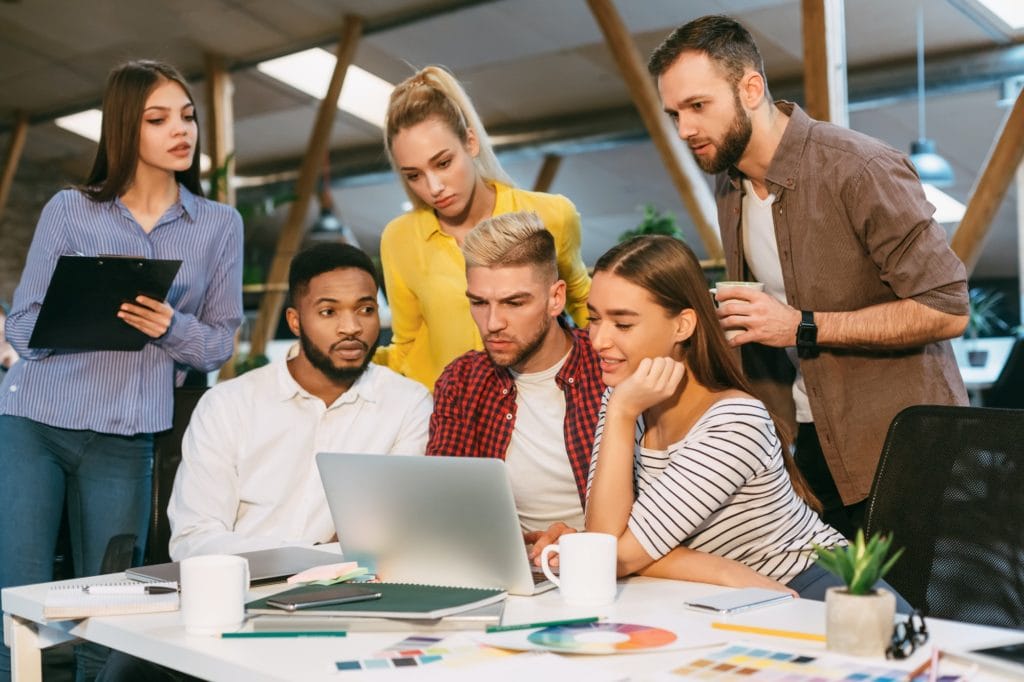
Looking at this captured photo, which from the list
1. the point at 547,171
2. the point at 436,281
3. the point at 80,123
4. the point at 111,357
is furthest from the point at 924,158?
the point at 80,123

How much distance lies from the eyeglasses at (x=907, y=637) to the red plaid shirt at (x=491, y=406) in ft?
3.67

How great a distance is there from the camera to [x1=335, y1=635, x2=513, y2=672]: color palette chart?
1.33 metres

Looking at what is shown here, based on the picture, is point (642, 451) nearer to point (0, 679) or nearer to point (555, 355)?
point (555, 355)

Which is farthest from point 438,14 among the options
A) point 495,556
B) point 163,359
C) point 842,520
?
point 495,556

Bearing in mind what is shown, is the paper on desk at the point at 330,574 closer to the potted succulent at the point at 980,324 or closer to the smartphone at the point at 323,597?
the smartphone at the point at 323,597

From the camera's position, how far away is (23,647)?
1750 millimetres

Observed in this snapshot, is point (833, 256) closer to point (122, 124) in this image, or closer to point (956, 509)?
point (956, 509)

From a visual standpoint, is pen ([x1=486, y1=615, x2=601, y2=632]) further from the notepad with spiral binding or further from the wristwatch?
the wristwatch

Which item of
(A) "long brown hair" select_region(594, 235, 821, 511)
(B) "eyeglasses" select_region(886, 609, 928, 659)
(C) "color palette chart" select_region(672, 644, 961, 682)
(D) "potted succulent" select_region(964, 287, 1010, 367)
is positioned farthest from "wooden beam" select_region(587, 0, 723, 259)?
(C) "color palette chart" select_region(672, 644, 961, 682)

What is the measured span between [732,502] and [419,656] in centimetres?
79

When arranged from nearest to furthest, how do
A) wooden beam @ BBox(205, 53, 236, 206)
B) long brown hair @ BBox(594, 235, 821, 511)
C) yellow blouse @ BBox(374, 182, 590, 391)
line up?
long brown hair @ BBox(594, 235, 821, 511) < yellow blouse @ BBox(374, 182, 590, 391) < wooden beam @ BBox(205, 53, 236, 206)

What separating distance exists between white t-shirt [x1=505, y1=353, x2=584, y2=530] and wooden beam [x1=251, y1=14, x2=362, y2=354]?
6245 mm

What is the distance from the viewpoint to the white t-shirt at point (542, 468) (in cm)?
249

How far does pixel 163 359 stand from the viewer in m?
2.94
